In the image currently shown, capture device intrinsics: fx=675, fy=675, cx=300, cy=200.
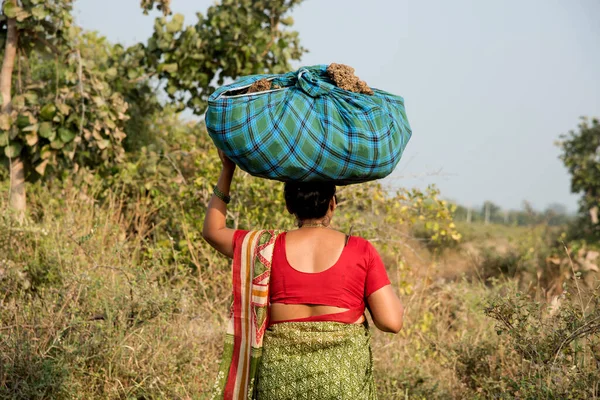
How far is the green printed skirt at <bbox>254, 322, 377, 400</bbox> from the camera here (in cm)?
240

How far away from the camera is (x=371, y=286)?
244cm

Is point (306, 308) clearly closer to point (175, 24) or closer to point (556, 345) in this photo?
point (556, 345)

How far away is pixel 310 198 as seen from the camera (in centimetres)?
255

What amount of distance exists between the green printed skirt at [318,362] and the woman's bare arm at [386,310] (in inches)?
3.9

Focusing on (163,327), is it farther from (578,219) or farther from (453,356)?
(578,219)

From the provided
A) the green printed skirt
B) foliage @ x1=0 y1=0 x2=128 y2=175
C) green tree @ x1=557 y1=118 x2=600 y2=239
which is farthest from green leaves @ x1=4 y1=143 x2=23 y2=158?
green tree @ x1=557 y1=118 x2=600 y2=239

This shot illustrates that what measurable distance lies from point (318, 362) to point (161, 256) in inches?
137

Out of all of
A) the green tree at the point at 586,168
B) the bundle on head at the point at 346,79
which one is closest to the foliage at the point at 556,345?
the bundle on head at the point at 346,79

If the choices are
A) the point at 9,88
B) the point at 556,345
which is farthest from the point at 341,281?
the point at 9,88

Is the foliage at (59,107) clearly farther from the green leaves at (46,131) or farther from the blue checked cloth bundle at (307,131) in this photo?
the blue checked cloth bundle at (307,131)

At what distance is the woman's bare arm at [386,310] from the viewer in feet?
7.90

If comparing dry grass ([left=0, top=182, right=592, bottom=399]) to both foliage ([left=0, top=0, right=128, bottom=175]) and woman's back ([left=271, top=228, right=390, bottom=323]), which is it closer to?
foliage ([left=0, top=0, right=128, bottom=175])

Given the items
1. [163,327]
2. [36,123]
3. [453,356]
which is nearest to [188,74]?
[36,123]

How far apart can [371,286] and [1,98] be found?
4.67 metres
